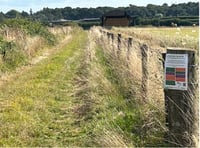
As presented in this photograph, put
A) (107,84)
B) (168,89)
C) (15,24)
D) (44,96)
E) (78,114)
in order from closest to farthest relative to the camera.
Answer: (168,89), (78,114), (107,84), (44,96), (15,24)

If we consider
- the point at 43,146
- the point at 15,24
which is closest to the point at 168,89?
the point at 43,146

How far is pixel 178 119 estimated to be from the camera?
17.7 ft

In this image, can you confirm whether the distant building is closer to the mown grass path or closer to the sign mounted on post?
the mown grass path

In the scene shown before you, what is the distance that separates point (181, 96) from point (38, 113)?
11.1 feet

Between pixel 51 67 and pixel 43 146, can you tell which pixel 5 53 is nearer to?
pixel 51 67

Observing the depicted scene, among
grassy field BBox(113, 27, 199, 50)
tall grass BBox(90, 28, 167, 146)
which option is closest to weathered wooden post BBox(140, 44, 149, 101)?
tall grass BBox(90, 28, 167, 146)

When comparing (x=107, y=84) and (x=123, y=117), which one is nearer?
(x=123, y=117)

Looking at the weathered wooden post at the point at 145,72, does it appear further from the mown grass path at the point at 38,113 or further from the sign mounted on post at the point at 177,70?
the sign mounted on post at the point at 177,70

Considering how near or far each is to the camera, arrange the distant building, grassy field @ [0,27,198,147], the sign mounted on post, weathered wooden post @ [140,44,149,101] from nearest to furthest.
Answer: the sign mounted on post → grassy field @ [0,27,198,147] → weathered wooden post @ [140,44,149,101] → the distant building

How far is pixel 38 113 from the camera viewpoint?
789 centimetres

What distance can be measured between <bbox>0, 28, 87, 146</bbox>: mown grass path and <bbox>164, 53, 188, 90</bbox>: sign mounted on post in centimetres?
170

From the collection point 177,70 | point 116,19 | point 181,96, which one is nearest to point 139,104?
point 181,96

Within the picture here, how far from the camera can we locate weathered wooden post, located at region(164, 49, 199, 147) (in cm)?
514

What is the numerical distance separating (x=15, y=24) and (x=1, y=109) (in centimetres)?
1584
